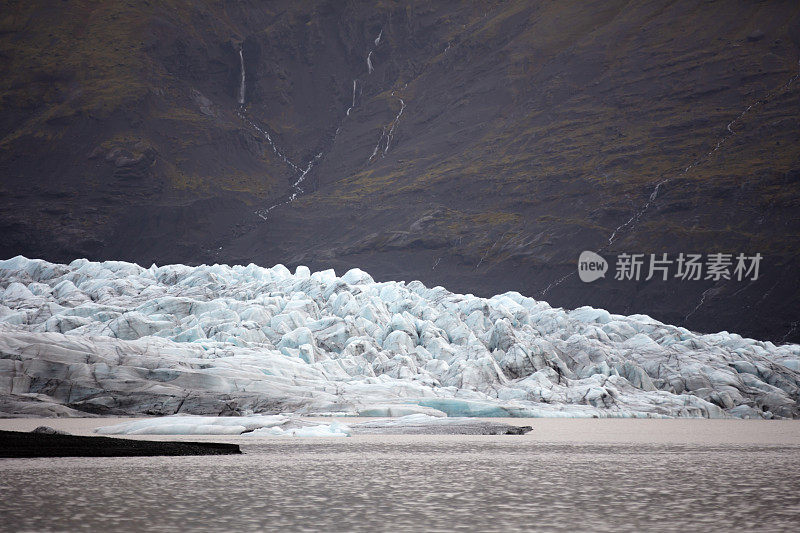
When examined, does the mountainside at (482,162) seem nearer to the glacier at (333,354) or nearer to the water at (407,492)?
the glacier at (333,354)

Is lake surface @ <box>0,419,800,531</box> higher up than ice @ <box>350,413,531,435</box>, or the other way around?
ice @ <box>350,413,531,435</box>

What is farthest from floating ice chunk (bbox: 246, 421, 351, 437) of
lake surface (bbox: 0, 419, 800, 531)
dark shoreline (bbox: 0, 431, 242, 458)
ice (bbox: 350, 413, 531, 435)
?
dark shoreline (bbox: 0, 431, 242, 458)

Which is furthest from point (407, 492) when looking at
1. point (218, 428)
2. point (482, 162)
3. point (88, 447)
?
point (482, 162)

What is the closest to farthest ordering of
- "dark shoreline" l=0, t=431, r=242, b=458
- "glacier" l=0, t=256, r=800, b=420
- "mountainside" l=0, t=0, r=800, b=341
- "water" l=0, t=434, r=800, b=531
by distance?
"water" l=0, t=434, r=800, b=531 → "dark shoreline" l=0, t=431, r=242, b=458 → "glacier" l=0, t=256, r=800, b=420 → "mountainside" l=0, t=0, r=800, b=341

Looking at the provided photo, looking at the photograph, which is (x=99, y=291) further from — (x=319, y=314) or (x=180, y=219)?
(x=180, y=219)

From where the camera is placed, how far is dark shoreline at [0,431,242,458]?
71.1 feet

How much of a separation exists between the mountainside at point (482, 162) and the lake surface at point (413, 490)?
92.0 meters

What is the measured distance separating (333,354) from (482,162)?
332 feet

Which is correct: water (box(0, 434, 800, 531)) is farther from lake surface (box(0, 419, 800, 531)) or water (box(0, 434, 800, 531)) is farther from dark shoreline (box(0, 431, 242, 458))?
dark shoreline (box(0, 431, 242, 458))

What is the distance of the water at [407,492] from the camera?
1127 cm

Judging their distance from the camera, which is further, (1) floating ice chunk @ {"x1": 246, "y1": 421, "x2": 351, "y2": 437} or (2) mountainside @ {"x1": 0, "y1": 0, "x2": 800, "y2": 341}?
(2) mountainside @ {"x1": 0, "y1": 0, "x2": 800, "y2": 341}

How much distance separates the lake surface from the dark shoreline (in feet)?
3.71

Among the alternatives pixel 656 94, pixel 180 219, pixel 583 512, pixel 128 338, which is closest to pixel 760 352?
pixel 128 338

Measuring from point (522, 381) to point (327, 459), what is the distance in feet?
111
